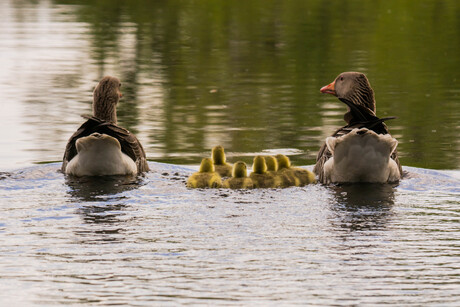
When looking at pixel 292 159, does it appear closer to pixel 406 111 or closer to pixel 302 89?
pixel 406 111

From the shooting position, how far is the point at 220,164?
13656 millimetres

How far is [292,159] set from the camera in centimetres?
1542

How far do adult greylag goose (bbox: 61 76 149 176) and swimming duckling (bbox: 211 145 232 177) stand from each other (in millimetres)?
994

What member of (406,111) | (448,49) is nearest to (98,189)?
(406,111)

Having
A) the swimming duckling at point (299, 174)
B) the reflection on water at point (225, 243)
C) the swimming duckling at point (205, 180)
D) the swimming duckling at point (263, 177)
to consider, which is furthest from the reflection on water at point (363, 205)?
the swimming duckling at point (205, 180)

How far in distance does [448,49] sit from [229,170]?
19.8 m

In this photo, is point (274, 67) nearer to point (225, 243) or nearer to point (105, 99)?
point (105, 99)

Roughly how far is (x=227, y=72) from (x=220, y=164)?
1345cm

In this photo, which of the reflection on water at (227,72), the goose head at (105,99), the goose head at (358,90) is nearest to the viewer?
the goose head at (358,90)

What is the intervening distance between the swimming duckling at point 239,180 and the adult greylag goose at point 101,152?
154cm

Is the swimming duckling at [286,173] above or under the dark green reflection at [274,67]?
above

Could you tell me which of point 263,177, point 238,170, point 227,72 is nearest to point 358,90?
point 263,177

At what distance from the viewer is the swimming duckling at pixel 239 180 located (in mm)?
12203

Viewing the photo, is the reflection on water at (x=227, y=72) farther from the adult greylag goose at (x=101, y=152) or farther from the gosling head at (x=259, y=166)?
the gosling head at (x=259, y=166)
